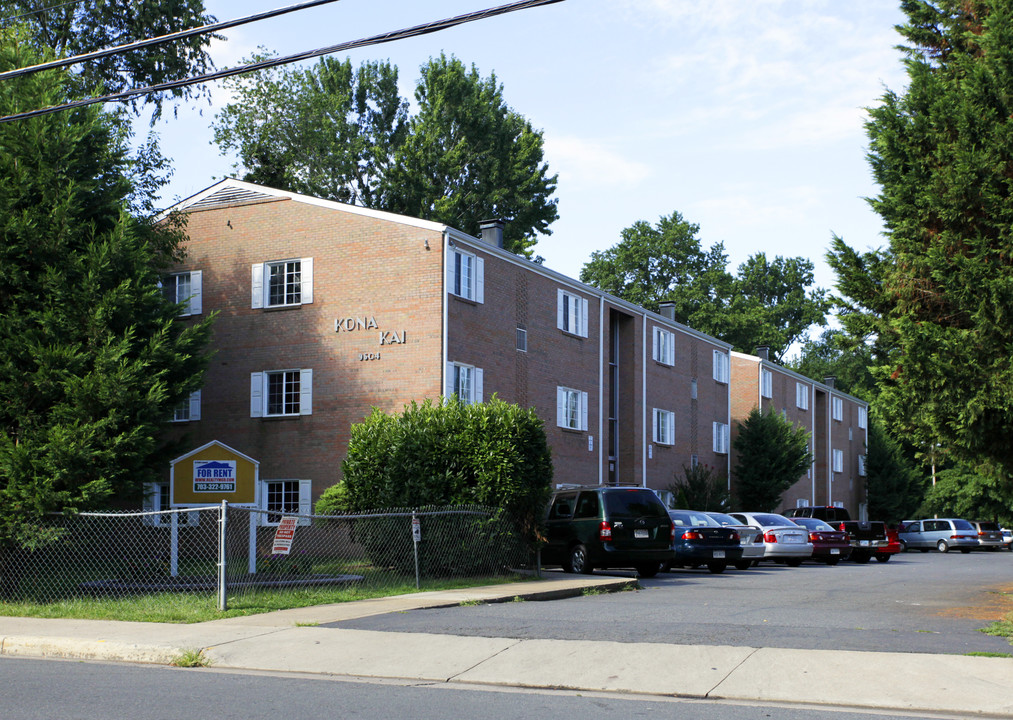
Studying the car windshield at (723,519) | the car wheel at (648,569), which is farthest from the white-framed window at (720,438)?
the car wheel at (648,569)

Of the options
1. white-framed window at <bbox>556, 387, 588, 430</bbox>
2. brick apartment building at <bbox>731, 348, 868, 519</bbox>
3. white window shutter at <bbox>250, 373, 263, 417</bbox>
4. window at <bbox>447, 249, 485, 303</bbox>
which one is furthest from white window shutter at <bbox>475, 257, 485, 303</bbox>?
brick apartment building at <bbox>731, 348, 868, 519</bbox>

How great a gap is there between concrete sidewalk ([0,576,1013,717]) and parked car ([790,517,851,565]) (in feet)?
68.4

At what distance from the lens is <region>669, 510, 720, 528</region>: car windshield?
26.2 metres

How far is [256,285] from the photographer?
98.8 ft

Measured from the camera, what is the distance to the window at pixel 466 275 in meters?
28.0

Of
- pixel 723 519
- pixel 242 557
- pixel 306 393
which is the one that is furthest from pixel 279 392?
pixel 723 519

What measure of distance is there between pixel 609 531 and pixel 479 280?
9533mm

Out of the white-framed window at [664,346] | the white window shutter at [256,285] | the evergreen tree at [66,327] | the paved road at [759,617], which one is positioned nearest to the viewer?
the paved road at [759,617]

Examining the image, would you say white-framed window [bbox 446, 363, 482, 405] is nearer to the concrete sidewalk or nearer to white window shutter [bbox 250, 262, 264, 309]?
white window shutter [bbox 250, 262, 264, 309]

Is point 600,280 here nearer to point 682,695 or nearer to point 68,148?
point 68,148

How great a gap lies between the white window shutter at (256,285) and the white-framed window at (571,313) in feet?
29.3

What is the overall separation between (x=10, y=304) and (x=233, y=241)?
43.7 ft

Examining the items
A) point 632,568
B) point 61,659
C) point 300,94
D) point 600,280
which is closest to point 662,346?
point 632,568

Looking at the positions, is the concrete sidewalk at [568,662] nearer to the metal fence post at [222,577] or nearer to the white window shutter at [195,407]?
the metal fence post at [222,577]
